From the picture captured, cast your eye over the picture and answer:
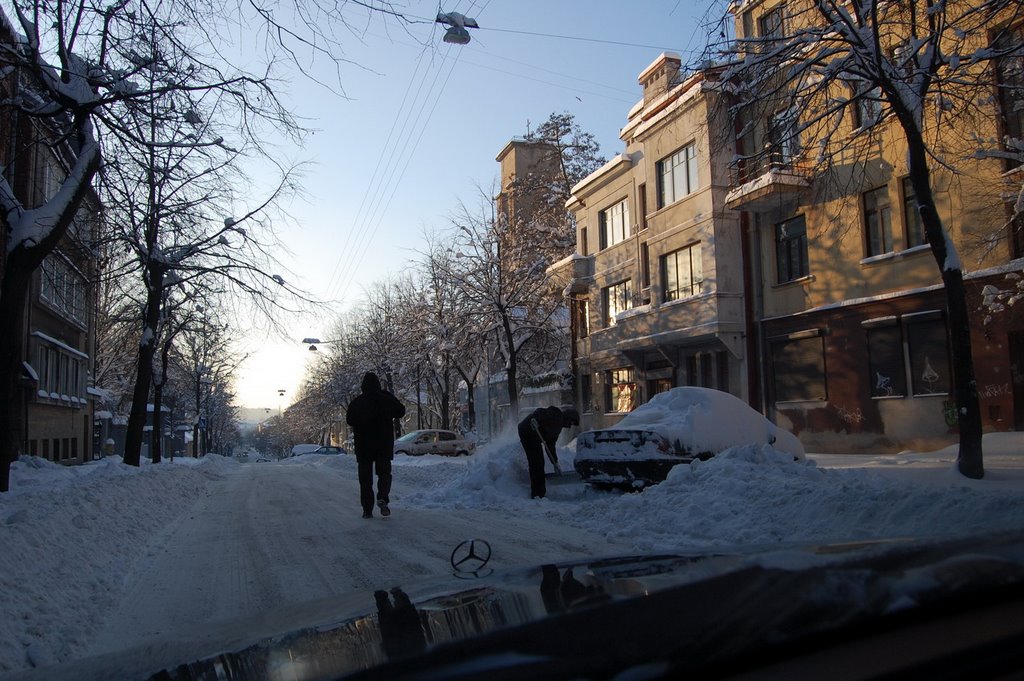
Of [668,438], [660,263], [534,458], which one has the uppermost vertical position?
[660,263]

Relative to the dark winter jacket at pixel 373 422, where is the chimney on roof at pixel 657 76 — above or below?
above

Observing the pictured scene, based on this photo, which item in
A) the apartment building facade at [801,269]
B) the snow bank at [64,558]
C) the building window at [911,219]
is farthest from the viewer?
the building window at [911,219]

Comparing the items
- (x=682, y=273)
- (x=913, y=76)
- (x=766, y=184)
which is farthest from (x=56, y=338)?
(x=913, y=76)

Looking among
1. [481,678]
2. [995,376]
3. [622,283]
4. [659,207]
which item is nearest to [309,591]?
[481,678]

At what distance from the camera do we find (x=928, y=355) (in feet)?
55.9

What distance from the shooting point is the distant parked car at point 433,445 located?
118 ft

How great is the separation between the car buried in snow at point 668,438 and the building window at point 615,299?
653 inches

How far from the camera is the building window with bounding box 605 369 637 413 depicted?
1111 inches

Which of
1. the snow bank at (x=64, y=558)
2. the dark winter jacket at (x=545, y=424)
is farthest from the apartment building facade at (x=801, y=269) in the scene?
the snow bank at (x=64, y=558)

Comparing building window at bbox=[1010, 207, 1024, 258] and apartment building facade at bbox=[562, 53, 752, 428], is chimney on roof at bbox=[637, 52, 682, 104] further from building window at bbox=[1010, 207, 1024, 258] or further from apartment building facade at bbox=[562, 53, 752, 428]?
building window at bbox=[1010, 207, 1024, 258]

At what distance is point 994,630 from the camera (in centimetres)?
181

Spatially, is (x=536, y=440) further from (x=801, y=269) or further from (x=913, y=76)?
(x=801, y=269)

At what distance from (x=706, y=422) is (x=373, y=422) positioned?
15.7ft

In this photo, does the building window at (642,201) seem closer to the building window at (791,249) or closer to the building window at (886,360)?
the building window at (791,249)
